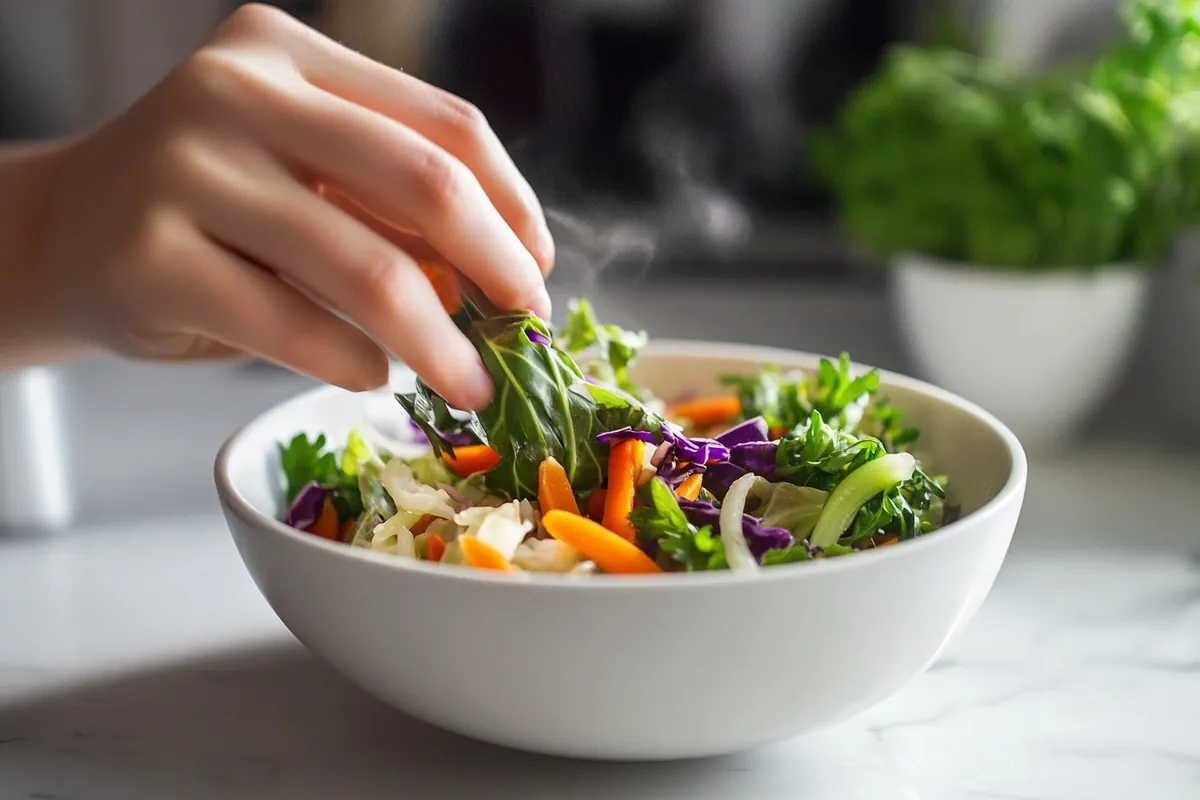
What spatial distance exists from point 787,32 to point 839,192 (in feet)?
0.87

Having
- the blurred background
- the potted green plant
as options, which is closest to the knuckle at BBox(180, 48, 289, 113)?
the blurred background

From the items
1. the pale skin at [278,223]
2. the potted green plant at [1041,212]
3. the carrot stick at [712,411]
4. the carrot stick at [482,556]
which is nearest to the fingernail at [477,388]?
the pale skin at [278,223]

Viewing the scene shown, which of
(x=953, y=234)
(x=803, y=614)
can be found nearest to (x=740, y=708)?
(x=803, y=614)

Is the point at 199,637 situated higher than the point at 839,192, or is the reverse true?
the point at 839,192

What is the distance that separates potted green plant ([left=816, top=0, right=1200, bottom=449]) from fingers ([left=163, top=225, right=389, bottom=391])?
0.89 metres

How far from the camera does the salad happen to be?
791 mm

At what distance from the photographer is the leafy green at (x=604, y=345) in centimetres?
108

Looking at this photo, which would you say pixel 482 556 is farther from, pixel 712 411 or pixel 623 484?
pixel 712 411

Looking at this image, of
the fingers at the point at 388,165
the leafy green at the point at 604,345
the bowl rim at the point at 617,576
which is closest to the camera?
the bowl rim at the point at 617,576

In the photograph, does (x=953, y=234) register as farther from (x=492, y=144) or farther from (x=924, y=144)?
(x=492, y=144)

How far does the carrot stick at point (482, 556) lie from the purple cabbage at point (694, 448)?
0.20 meters

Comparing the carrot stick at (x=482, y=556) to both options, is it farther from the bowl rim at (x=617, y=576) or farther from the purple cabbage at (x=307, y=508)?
the purple cabbage at (x=307, y=508)

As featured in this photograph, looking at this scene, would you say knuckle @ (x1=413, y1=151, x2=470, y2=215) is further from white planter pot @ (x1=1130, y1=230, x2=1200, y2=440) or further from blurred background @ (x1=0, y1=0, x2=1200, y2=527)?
white planter pot @ (x1=1130, y1=230, x2=1200, y2=440)

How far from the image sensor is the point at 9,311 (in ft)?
3.05
